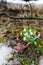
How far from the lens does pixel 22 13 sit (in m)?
3.82

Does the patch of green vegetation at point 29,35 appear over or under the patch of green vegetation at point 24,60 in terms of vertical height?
over

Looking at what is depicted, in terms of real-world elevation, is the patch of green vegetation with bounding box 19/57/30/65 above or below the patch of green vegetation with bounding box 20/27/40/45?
below

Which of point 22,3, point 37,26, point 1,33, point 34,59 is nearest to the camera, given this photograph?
point 34,59

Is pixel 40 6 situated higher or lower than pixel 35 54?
higher

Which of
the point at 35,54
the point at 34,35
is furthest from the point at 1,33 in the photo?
the point at 35,54

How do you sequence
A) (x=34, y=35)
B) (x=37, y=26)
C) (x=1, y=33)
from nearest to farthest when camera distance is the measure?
(x=34, y=35) → (x=1, y=33) → (x=37, y=26)

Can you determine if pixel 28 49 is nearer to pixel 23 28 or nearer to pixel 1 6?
pixel 23 28

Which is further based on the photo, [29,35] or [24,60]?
[29,35]

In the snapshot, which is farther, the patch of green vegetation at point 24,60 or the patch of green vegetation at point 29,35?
the patch of green vegetation at point 29,35

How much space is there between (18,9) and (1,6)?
1.25ft

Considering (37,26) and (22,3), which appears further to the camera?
(22,3)

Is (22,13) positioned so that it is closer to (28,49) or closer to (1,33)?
(1,33)

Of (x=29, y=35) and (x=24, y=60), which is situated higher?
(x=29, y=35)

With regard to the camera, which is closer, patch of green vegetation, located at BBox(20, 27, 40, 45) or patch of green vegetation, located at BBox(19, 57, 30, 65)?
patch of green vegetation, located at BBox(19, 57, 30, 65)
